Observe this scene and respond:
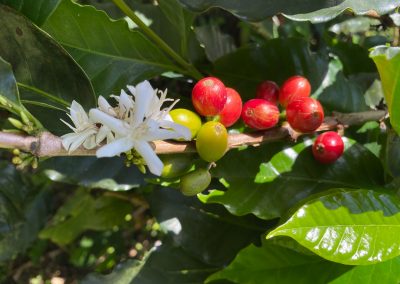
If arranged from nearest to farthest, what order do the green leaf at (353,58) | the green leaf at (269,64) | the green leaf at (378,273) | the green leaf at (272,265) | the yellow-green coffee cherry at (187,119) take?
the yellow-green coffee cherry at (187,119)
the green leaf at (378,273)
the green leaf at (272,265)
the green leaf at (269,64)
the green leaf at (353,58)

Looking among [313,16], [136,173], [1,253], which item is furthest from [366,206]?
[1,253]

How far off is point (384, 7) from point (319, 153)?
0.31m

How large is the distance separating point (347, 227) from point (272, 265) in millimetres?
223

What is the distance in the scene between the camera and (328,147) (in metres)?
1.01

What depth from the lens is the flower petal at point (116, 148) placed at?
2.27 feet

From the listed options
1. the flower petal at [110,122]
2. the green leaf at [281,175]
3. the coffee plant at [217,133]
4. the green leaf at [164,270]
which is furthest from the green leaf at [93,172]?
the flower petal at [110,122]

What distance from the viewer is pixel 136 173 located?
1295 mm

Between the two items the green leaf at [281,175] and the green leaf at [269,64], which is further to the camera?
the green leaf at [269,64]

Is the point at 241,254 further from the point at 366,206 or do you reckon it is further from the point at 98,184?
the point at 98,184

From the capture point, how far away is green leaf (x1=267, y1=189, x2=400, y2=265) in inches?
32.9

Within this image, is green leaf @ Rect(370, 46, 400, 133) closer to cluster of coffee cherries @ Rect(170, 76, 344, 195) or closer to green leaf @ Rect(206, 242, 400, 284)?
cluster of coffee cherries @ Rect(170, 76, 344, 195)

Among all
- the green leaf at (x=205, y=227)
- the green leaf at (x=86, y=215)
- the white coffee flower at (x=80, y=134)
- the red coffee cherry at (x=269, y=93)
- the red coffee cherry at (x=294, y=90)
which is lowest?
the green leaf at (x=86, y=215)

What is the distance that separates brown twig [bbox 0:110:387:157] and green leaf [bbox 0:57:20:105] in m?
0.09

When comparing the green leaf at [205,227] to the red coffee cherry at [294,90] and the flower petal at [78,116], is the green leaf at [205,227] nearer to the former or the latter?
the red coffee cherry at [294,90]
